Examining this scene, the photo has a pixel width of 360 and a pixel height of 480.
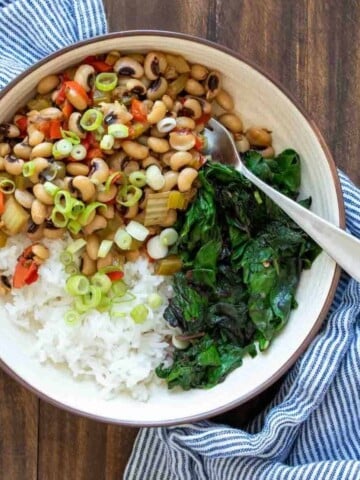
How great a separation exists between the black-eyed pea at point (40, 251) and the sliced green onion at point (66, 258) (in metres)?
0.04

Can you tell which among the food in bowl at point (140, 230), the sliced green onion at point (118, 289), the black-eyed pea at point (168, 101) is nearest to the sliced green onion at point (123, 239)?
the food in bowl at point (140, 230)

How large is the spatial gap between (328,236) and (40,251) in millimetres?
698

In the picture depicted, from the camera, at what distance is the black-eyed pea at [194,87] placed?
1977mm

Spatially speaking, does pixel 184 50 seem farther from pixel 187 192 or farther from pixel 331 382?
pixel 331 382

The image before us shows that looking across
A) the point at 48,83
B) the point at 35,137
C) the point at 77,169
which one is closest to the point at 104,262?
the point at 77,169

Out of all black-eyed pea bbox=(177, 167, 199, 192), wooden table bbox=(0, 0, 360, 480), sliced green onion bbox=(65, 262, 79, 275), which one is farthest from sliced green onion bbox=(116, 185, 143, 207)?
wooden table bbox=(0, 0, 360, 480)

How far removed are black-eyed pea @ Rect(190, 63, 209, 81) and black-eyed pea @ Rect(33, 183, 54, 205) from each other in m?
0.47

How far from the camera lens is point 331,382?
1988mm

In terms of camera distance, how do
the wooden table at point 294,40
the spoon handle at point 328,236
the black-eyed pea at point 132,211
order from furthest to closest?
the wooden table at point 294,40, the black-eyed pea at point 132,211, the spoon handle at point 328,236

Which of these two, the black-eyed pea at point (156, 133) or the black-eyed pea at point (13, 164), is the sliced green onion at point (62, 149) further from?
A: the black-eyed pea at point (156, 133)

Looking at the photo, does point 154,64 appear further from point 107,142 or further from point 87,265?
point 87,265

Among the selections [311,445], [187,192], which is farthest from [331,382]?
[187,192]

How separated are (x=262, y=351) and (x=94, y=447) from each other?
0.55 m

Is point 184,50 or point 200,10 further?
Result: point 200,10
